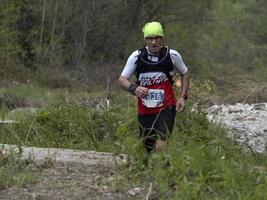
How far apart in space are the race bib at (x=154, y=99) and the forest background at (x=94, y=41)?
13473mm

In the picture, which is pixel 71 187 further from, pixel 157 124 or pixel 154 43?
pixel 154 43

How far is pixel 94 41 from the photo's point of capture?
Answer: 31.0 meters

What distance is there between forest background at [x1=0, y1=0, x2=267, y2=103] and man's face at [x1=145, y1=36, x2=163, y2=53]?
13.6 m

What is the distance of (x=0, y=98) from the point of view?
1703 centimetres

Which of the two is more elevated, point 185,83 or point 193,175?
point 185,83

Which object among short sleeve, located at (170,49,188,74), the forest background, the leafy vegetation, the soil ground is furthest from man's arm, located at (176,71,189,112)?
the forest background

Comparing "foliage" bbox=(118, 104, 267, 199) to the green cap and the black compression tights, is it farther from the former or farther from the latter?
the green cap

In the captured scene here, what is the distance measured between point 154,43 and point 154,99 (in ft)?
2.02

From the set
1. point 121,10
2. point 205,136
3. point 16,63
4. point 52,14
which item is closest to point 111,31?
point 121,10

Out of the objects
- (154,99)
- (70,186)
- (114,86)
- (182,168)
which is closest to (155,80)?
(154,99)

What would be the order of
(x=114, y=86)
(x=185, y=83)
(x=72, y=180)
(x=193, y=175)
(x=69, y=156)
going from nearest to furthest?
(x=193, y=175), (x=72, y=180), (x=69, y=156), (x=185, y=83), (x=114, y=86)

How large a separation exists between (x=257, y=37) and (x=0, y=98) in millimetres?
26822

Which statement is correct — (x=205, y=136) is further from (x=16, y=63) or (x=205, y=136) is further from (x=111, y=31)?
(x=111, y=31)

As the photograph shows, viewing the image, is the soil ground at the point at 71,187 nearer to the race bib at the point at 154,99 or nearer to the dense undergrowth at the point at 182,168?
the dense undergrowth at the point at 182,168
